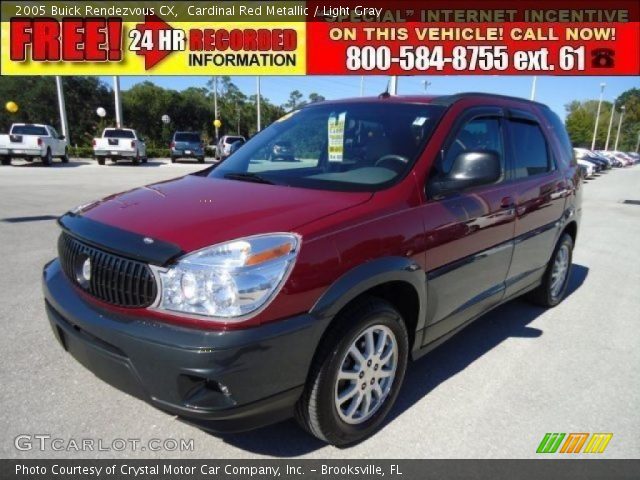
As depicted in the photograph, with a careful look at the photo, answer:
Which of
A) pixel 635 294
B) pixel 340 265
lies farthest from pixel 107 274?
pixel 635 294

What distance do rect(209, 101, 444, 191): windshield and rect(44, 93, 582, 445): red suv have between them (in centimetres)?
1

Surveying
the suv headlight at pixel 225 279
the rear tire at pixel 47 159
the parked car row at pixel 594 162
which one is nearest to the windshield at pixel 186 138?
the rear tire at pixel 47 159

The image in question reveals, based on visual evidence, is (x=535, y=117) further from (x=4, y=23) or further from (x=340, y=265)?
(x=4, y=23)

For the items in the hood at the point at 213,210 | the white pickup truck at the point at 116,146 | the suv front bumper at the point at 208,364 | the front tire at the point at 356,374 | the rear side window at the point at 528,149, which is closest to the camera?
the suv front bumper at the point at 208,364

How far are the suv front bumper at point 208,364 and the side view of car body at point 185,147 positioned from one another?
2779cm

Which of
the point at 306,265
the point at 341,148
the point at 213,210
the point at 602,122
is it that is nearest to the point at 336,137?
the point at 341,148

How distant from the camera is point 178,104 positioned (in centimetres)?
5738

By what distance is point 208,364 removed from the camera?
6.30 feet

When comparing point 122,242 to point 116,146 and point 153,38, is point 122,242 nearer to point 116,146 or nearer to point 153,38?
point 153,38

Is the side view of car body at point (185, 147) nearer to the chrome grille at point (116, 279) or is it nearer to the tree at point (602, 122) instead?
the chrome grille at point (116, 279)

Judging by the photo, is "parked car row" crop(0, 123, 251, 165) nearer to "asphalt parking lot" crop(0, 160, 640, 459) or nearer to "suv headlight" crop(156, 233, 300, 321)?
"asphalt parking lot" crop(0, 160, 640, 459)

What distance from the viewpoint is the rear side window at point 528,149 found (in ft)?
12.5

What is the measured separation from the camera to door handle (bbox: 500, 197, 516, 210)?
343cm

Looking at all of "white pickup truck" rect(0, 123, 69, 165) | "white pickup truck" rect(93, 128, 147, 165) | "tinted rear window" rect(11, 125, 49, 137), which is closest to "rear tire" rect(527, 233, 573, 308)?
"white pickup truck" rect(0, 123, 69, 165)
